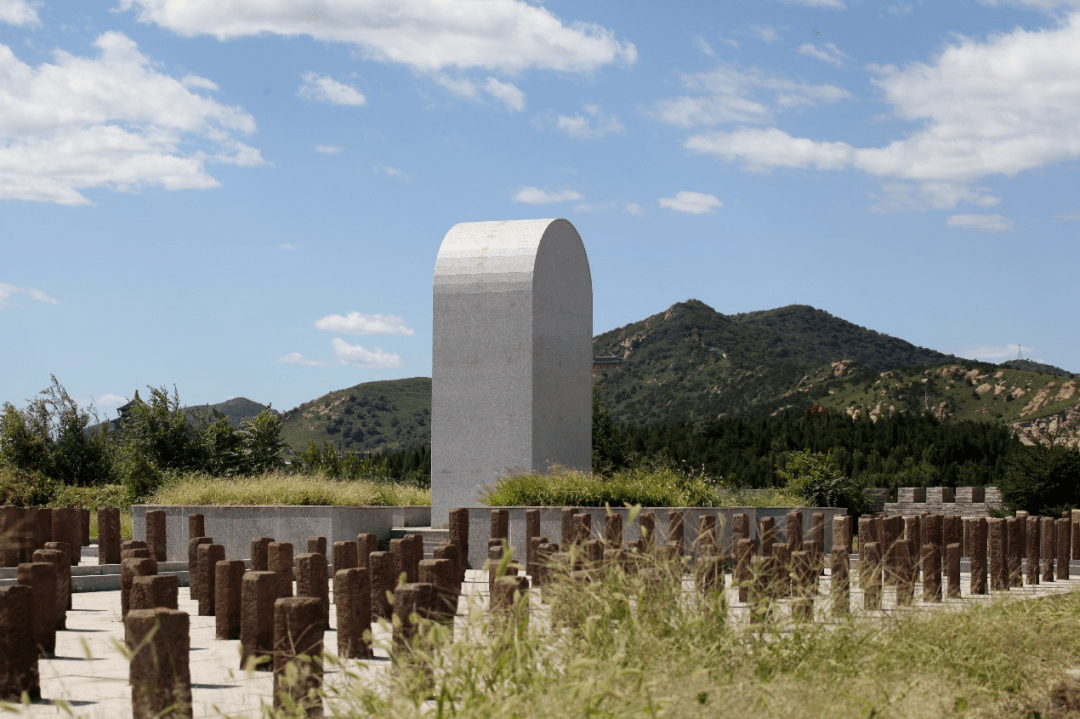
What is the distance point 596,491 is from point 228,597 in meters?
6.51

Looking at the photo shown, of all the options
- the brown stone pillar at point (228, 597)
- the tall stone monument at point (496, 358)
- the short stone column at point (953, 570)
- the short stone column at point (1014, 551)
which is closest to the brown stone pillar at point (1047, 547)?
the short stone column at point (1014, 551)

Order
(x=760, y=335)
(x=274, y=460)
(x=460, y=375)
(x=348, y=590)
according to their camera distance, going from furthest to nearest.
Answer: (x=760, y=335), (x=274, y=460), (x=460, y=375), (x=348, y=590)

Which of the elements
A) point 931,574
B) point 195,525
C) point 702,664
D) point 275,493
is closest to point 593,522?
point 931,574

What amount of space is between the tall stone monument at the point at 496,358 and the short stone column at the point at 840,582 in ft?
25.4

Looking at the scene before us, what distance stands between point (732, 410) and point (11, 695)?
62.7m

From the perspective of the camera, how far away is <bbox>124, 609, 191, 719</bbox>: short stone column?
512cm

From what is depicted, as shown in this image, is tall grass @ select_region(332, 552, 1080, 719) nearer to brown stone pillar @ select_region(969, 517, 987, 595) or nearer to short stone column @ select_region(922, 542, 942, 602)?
short stone column @ select_region(922, 542, 942, 602)

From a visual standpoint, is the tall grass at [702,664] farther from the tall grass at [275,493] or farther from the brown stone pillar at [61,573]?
the tall grass at [275,493]

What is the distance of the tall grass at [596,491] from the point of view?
1388cm

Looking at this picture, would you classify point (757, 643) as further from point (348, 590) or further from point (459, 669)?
point (348, 590)

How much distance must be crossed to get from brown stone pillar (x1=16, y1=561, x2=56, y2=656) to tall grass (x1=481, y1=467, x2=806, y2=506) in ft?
23.9

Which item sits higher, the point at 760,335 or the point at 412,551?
the point at 760,335

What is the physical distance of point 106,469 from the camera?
91.5 feet

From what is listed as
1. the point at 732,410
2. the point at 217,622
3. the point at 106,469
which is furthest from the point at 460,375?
the point at 732,410
